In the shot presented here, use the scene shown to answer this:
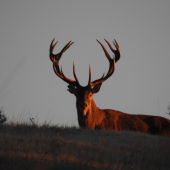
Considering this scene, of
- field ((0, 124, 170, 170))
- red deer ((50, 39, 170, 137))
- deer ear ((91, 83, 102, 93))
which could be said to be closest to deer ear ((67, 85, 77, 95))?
red deer ((50, 39, 170, 137))

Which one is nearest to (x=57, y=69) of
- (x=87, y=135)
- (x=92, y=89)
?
(x=92, y=89)

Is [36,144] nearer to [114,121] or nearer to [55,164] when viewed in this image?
[55,164]

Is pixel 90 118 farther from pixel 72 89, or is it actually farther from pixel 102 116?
pixel 72 89

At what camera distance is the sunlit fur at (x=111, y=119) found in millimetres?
9250

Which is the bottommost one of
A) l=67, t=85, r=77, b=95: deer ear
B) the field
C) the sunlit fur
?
the field

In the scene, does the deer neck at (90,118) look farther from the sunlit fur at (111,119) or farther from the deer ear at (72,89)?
the deer ear at (72,89)

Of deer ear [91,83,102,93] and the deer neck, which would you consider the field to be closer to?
the deer neck

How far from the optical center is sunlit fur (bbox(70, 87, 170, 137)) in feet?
30.3

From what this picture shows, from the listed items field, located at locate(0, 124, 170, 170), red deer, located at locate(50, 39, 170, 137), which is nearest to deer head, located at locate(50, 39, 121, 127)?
red deer, located at locate(50, 39, 170, 137)

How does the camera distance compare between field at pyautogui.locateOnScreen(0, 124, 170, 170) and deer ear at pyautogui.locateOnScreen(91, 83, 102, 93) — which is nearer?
field at pyautogui.locateOnScreen(0, 124, 170, 170)

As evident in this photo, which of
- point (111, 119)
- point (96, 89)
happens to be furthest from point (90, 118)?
point (96, 89)

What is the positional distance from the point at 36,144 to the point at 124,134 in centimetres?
313

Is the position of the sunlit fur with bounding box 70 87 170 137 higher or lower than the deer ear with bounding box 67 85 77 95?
lower

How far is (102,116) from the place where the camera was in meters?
9.87
